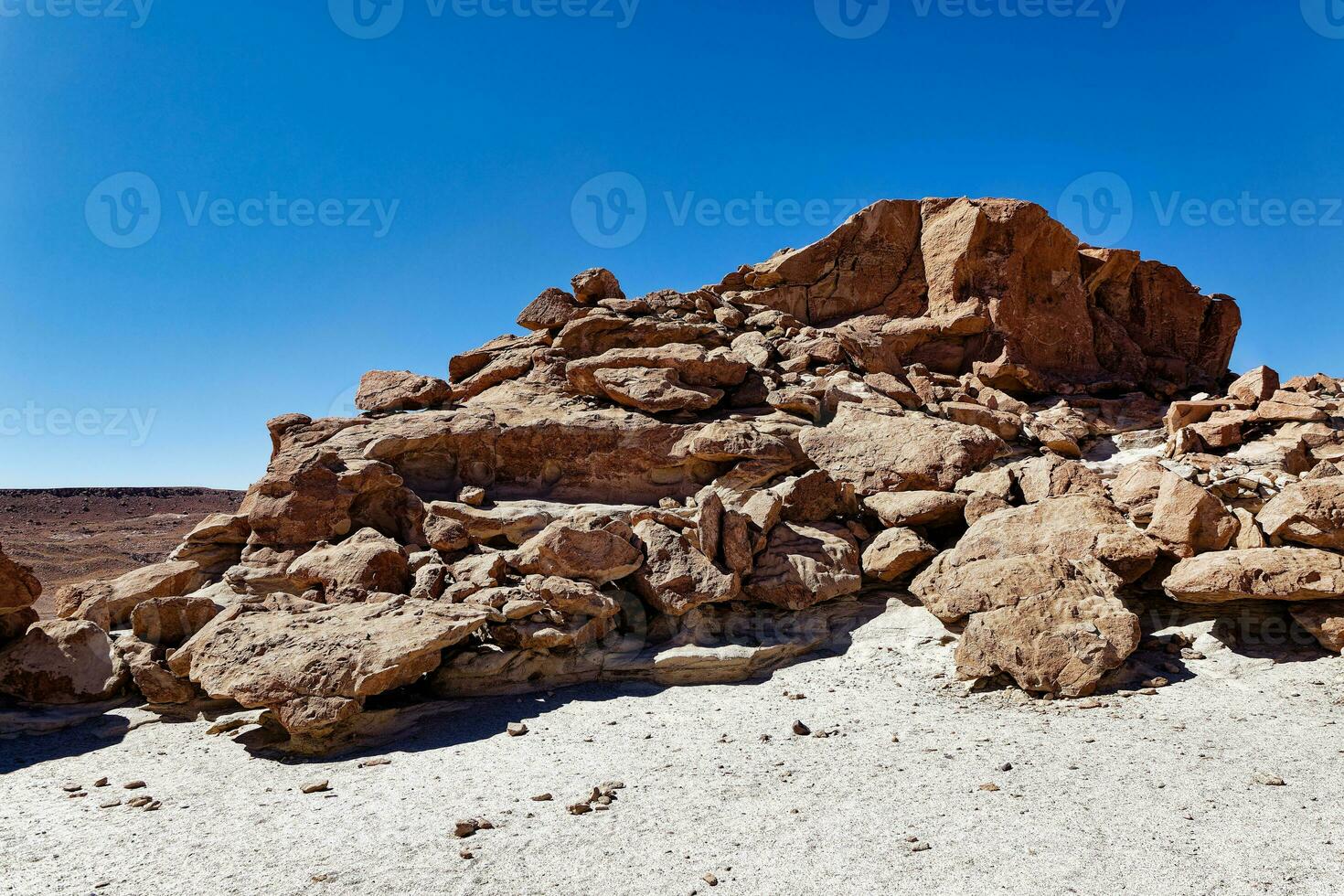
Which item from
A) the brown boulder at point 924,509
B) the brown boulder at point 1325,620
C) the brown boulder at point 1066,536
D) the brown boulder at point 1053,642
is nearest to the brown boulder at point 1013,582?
the brown boulder at point 1053,642

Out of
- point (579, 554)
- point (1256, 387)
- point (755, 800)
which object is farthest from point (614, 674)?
point (1256, 387)

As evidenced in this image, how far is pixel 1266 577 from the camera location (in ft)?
25.3

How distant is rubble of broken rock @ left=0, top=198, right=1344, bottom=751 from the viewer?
25.7 ft

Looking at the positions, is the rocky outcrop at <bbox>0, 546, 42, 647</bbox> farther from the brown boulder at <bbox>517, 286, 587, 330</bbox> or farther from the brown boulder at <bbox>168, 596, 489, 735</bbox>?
the brown boulder at <bbox>517, 286, 587, 330</bbox>

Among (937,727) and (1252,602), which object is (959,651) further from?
(1252,602)

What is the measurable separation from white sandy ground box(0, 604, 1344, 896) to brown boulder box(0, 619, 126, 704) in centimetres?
65

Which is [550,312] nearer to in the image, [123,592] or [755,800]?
[123,592]

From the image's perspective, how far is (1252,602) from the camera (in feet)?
27.1

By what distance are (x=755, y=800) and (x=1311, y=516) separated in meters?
6.98

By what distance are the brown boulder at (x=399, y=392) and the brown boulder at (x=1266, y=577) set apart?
12.4 metres

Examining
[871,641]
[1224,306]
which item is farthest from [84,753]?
[1224,306]

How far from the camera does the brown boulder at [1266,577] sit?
7.59 meters

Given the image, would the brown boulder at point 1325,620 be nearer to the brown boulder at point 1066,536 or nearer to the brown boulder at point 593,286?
the brown boulder at point 1066,536

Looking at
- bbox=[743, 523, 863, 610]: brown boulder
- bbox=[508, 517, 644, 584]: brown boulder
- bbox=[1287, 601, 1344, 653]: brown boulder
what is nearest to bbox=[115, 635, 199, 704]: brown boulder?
bbox=[508, 517, 644, 584]: brown boulder
